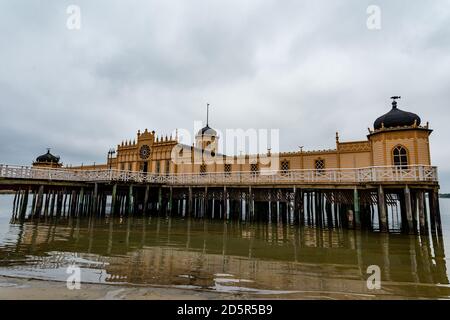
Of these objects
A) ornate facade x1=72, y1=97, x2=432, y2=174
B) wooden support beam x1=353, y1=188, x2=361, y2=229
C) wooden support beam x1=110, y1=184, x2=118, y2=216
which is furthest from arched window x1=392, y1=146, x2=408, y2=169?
wooden support beam x1=110, y1=184, x2=118, y2=216

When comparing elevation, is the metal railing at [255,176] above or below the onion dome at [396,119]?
below

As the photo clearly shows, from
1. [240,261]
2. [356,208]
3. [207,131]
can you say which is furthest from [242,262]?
[207,131]

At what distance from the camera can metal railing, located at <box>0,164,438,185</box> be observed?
54.3 feet

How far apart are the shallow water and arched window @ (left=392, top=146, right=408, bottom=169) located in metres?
5.73

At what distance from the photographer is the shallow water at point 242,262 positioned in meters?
6.05

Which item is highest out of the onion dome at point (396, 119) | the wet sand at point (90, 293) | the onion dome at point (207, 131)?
the onion dome at point (207, 131)

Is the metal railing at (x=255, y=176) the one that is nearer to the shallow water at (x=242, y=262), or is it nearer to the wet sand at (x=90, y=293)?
the shallow water at (x=242, y=262)

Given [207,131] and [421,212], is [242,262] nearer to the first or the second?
[421,212]

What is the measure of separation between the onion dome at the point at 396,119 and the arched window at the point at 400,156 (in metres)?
1.57

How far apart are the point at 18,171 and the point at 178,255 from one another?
16.4 meters
